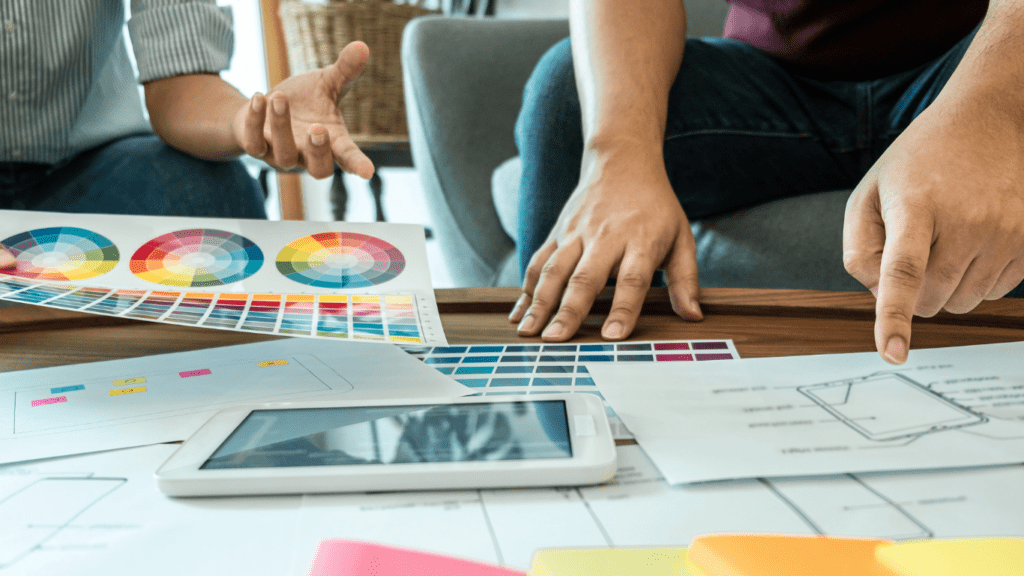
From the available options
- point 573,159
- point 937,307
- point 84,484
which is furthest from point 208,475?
point 573,159

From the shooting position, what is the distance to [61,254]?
1.30ft

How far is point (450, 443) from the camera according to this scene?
243 mm

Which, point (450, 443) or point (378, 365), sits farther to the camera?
point (378, 365)

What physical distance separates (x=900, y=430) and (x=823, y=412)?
0.03 m

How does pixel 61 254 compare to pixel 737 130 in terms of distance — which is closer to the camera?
pixel 61 254

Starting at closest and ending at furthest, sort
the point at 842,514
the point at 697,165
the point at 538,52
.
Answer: the point at 842,514
the point at 697,165
the point at 538,52

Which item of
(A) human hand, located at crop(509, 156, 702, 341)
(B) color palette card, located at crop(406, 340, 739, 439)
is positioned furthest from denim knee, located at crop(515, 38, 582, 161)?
(B) color palette card, located at crop(406, 340, 739, 439)

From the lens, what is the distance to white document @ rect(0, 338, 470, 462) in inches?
11.1

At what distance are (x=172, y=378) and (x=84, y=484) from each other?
0.13m

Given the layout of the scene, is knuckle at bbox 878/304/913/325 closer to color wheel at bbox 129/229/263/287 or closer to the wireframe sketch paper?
the wireframe sketch paper

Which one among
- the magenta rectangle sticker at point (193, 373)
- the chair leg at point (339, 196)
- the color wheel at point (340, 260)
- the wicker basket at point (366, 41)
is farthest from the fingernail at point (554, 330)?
the chair leg at point (339, 196)

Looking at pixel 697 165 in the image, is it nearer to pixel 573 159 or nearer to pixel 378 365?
pixel 573 159

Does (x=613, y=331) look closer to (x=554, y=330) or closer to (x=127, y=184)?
(x=554, y=330)

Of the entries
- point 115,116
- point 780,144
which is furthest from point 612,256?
point 115,116
